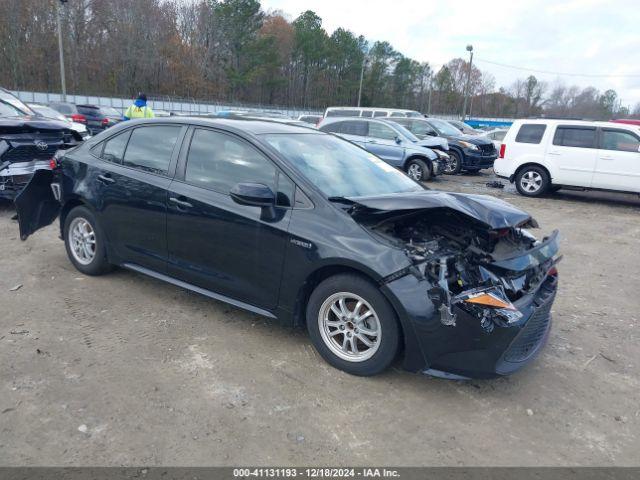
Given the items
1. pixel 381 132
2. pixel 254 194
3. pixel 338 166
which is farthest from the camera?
pixel 381 132

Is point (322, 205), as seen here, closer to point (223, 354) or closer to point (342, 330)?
point (342, 330)

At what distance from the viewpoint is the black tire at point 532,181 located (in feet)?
38.7

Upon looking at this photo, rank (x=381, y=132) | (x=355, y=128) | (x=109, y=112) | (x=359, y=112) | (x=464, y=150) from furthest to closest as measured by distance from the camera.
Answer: (x=109, y=112), (x=359, y=112), (x=464, y=150), (x=355, y=128), (x=381, y=132)

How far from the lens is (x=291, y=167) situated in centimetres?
362

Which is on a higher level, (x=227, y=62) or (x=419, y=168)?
(x=227, y=62)

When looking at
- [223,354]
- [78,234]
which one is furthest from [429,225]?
[78,234]

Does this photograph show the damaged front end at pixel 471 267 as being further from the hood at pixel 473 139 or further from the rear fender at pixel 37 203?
the hood at pixel 473 139

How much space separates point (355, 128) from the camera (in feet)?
45.9

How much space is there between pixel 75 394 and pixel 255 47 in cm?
6511

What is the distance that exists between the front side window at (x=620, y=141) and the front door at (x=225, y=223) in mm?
10132

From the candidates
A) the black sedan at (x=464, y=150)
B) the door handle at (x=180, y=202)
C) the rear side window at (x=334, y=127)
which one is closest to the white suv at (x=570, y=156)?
the black sedan at (x=464, y=150)

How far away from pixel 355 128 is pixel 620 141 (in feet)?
21.7

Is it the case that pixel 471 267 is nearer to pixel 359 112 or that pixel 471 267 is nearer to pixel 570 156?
pixel 570 156

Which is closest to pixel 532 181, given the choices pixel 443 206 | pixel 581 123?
pixel 581 123
